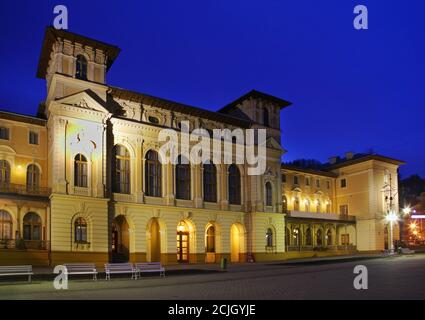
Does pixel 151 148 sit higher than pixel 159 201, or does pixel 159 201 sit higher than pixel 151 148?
pixel 151 148

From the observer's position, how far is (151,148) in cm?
4481

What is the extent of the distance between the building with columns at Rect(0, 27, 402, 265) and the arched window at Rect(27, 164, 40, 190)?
0.08m

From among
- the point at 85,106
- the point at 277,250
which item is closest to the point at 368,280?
the point at 85,106

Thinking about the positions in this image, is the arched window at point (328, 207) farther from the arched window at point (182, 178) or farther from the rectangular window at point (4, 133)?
the rectangular window at point (4, 133)

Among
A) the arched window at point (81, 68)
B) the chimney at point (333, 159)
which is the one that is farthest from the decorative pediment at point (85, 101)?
the chimney at point (333, 159)

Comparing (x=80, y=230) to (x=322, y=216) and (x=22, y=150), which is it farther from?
(x=322, y=216)

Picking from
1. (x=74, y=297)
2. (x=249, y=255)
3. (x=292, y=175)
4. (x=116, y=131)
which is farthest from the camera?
(x=292, y=175)

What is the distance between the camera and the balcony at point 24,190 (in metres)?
36.8

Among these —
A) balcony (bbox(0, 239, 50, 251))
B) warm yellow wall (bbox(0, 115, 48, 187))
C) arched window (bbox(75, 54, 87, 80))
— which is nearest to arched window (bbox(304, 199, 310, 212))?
arched window (bbox(75, 54, 87, 80))

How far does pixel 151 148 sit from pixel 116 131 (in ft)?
12.9

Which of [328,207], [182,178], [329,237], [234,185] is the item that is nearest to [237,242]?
[234,185]

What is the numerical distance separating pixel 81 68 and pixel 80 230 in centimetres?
1354
